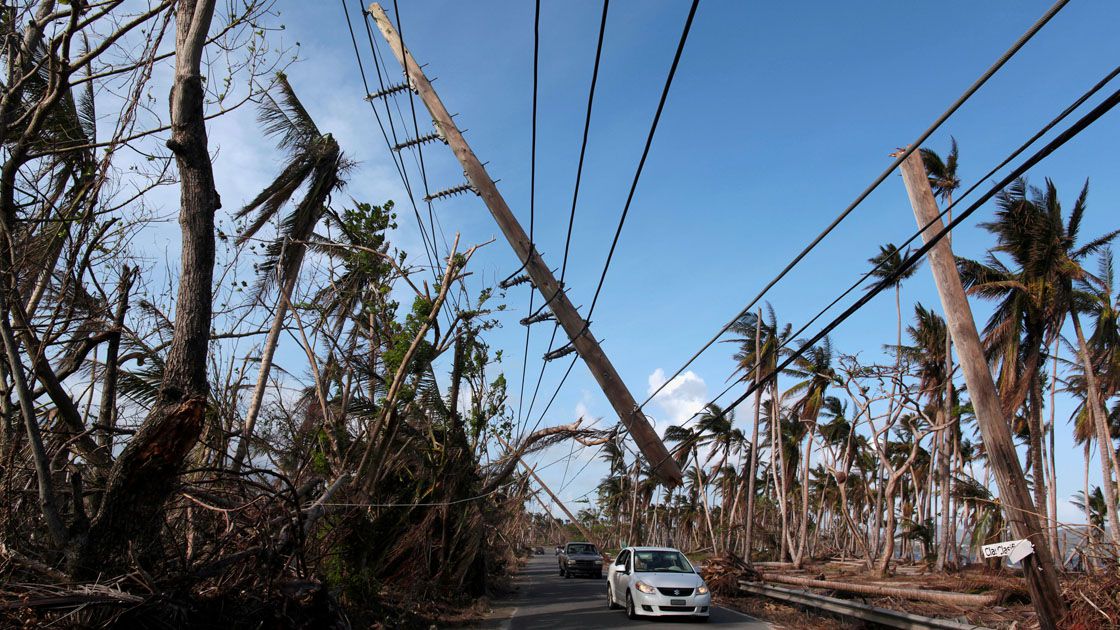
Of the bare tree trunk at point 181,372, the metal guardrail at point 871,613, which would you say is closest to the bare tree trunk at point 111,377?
the bare tree trunk at point 181,372

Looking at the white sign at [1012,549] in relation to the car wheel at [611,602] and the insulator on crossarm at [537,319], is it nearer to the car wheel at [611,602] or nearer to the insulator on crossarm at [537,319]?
the insulator on crossarm at [537,319]

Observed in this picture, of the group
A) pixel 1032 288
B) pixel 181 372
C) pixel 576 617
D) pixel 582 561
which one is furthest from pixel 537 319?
pixel 582 561

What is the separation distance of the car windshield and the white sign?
27.8 feet

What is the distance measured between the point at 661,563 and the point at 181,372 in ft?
→ 39.2

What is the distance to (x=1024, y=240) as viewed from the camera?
23594 mm

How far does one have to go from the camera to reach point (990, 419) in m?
9.27

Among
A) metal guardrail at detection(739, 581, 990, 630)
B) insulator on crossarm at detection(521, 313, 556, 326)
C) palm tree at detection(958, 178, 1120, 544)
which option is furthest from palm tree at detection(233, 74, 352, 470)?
palm tree at detection(958, 178, 1120, 544)

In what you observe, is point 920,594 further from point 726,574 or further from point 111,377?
point 111,377

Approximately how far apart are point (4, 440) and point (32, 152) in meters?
3.84

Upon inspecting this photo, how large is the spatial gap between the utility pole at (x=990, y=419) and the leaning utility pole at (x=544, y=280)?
390cm

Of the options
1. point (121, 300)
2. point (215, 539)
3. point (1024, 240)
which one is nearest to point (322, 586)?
point (215, 539)

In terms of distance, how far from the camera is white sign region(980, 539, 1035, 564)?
26.6 feet

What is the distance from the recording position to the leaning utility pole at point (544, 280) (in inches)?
353

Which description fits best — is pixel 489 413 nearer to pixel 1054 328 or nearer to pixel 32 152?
pixel 32 152
